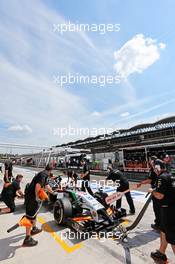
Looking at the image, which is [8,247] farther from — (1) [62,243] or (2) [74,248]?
(2) [74,248]

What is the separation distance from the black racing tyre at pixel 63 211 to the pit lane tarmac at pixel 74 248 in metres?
0.20

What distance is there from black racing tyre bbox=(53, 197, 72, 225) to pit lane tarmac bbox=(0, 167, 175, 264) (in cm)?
20

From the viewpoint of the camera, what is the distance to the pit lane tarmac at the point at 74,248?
333 centimetres

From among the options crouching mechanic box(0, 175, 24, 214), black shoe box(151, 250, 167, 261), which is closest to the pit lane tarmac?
black shoe box(151, 250, 167, 261)

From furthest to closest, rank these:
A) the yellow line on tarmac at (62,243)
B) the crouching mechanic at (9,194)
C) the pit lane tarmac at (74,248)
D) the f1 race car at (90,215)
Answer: the crouching mechanic at (9,194) → the f1 race car at (90,215) → the yellow line on tarmac at (62,243) → the pit lane tarmac at (74,248)

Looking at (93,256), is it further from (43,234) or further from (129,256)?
(43,234)

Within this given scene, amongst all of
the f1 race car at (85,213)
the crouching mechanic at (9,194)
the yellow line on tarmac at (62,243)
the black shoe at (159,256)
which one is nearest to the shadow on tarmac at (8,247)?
the yellow line on tarmac at (62,243)

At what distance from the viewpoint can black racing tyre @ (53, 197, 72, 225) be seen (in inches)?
184

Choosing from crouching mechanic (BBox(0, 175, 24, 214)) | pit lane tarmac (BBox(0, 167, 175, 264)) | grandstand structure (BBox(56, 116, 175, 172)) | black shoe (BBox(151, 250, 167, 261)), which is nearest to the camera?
black shoe (BBox(151, 250, 167, 261))

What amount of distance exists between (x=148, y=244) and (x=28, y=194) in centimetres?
259

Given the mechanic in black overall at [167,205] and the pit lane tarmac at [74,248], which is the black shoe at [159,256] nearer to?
the mechanic in black overall at [167,205]

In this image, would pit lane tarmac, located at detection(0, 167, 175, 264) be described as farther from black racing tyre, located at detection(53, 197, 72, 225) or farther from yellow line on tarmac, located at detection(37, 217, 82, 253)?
black racing tyre, located at detection(53, 197, 72, 225)

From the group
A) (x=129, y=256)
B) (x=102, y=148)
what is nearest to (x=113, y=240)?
(x=129, y=256)

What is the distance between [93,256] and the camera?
342 cm
